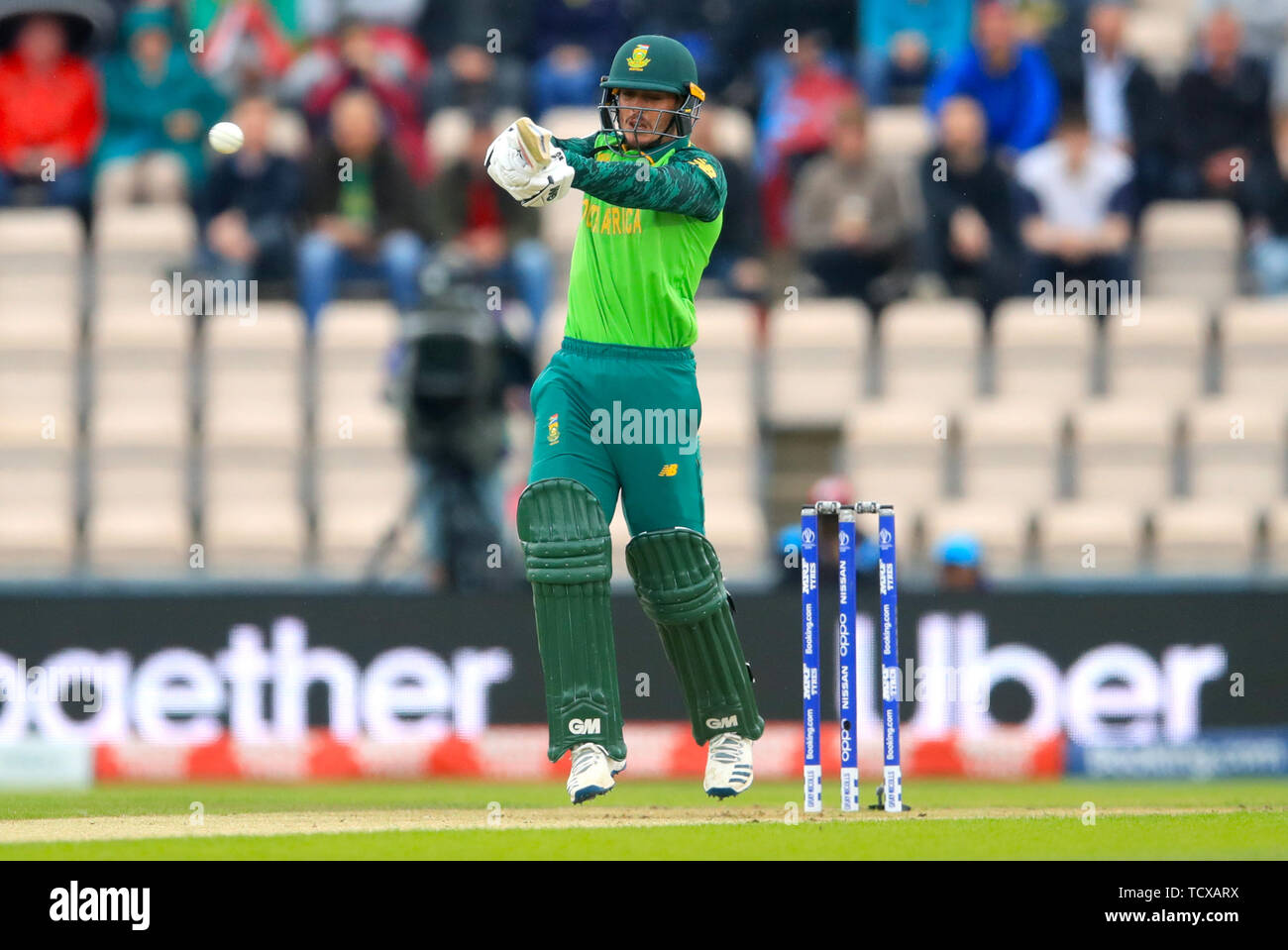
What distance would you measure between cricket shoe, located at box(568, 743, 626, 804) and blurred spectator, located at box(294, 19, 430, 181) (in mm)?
7348

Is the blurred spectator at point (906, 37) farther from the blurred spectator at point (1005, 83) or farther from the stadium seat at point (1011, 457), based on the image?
the stadium seat at point (1011, 457)

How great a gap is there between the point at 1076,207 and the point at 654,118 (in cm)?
727

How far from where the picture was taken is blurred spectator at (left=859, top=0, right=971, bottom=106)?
49.1ft

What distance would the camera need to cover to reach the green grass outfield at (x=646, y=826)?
6.41 meters

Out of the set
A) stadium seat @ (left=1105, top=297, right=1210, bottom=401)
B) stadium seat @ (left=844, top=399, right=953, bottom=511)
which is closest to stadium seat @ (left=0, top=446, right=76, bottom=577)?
stadium seat @ (left=844, top=399, right=953, bottom=511)

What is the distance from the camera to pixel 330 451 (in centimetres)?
1288

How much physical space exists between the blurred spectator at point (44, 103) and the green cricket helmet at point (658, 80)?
779cm

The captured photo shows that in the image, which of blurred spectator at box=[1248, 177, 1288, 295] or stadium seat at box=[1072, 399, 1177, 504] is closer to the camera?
stadium seat at box=[1072, 399, 1177, 504]

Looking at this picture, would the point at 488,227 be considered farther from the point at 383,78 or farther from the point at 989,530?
the point at 989,530

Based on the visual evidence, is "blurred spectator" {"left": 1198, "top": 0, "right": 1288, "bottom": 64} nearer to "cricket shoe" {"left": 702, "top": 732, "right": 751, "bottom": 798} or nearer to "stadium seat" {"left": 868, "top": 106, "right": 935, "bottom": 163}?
"stadium seat" {"left": 868, "top": 106, "right": 935, "bottom": 163}

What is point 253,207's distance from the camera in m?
13.8

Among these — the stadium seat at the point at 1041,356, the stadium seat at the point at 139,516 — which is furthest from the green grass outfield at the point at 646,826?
the stadium seat at the point at 1041,356

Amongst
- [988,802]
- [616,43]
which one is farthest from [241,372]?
[988,802]

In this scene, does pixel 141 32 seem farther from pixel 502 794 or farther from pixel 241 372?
pixel 502 794
